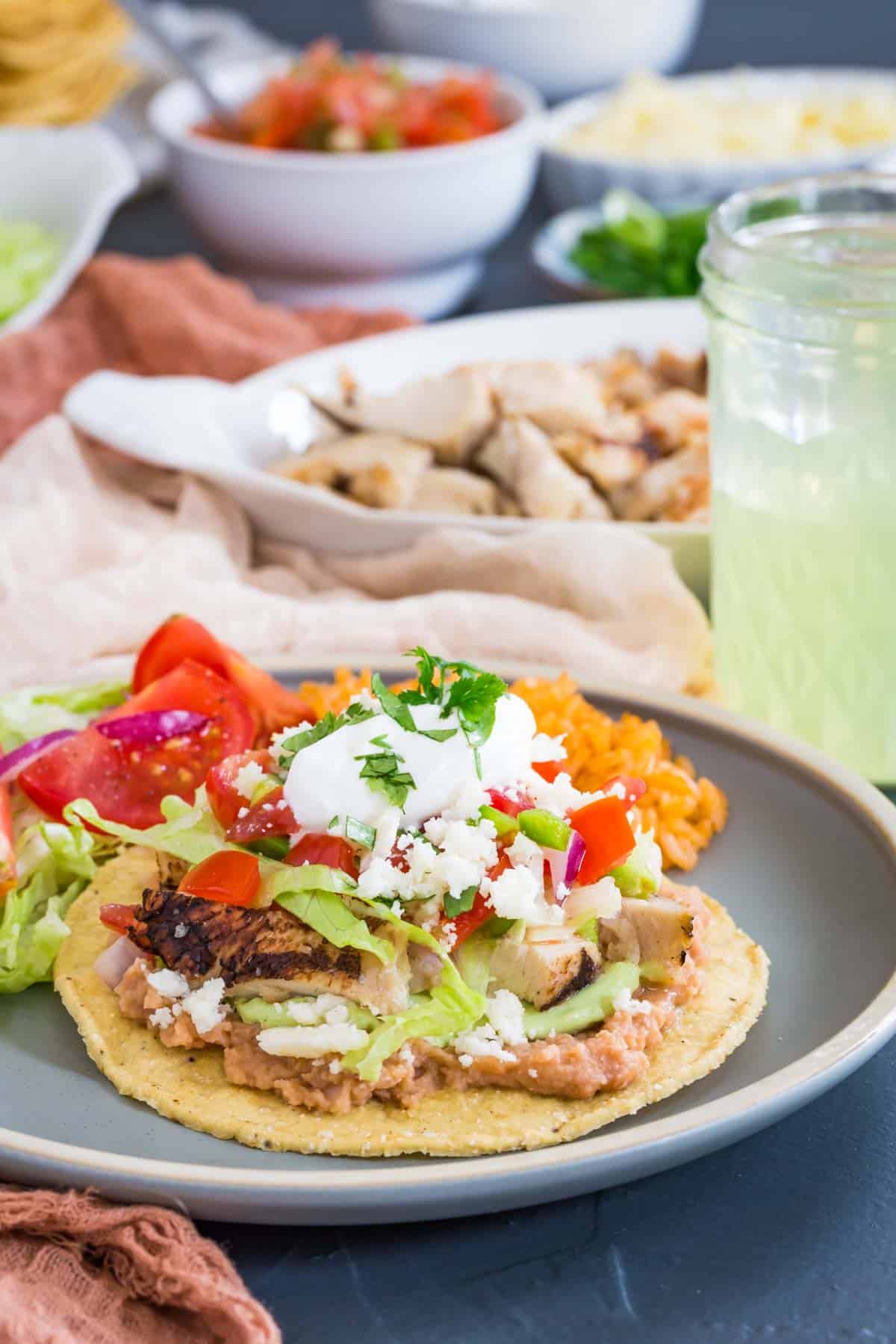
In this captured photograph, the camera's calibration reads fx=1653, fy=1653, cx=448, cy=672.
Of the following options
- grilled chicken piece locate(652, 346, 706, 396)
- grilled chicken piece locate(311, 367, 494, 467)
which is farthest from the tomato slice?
grilled chicken piece locate(652, 346, 706, 396)

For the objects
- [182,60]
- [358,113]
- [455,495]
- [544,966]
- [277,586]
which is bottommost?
[277,586]

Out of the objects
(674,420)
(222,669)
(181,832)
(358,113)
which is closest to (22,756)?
(222,669)

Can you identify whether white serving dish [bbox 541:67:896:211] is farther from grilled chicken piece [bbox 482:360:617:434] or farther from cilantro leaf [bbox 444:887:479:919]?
cilantro leaf [bbox 444:887:479:919]

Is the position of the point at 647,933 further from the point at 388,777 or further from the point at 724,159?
the point at 724,159

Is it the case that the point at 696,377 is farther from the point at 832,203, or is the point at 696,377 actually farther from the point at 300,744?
the point at 300,744

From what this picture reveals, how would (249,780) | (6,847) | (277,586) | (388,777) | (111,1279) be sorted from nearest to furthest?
(111,1279) < (388,777) < (249,780) < (6,847) < (277,586)

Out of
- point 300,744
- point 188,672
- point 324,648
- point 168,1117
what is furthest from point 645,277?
point 168,1117

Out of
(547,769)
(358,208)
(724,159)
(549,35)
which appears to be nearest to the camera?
(547,769)
